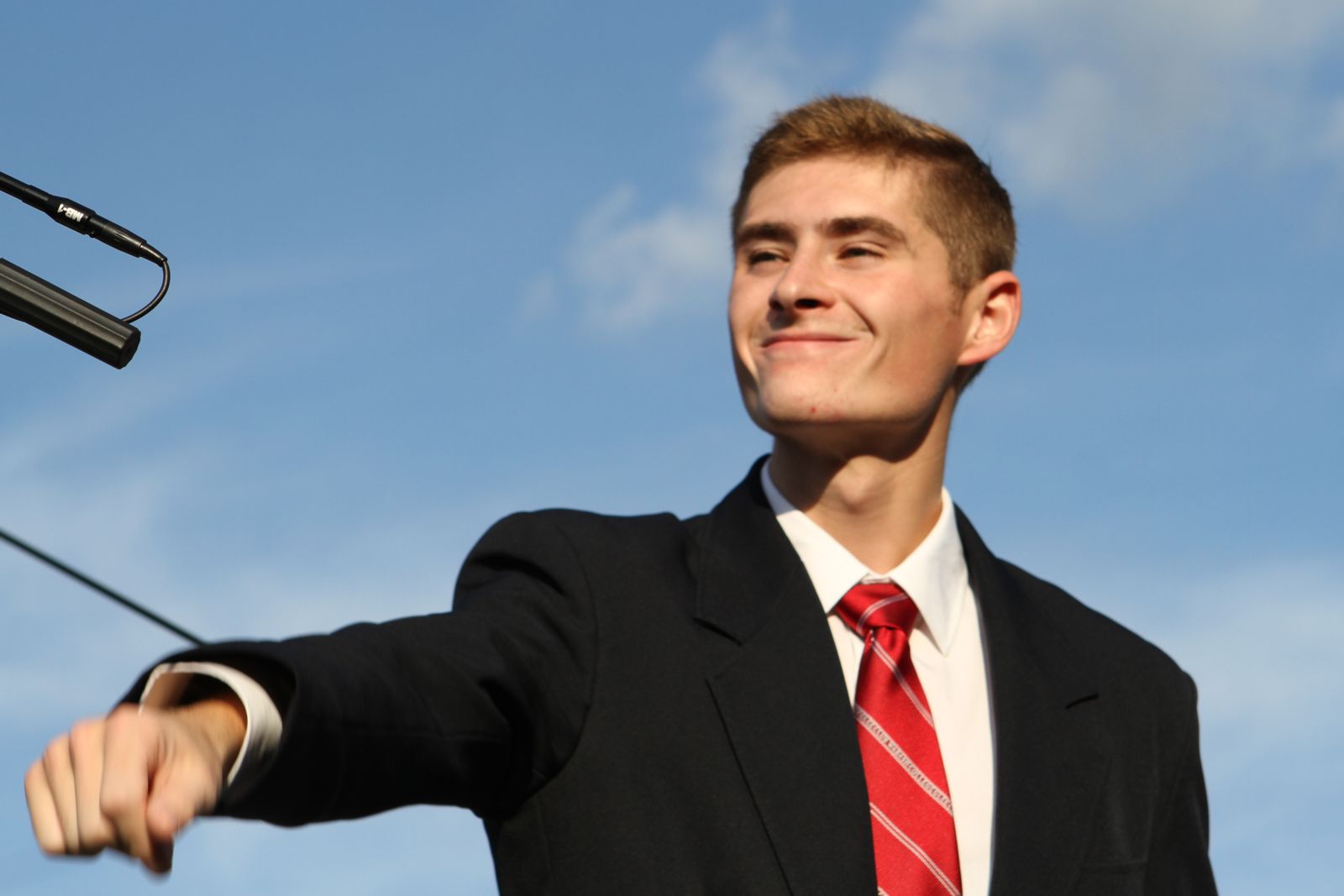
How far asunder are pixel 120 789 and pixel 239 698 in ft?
1.45

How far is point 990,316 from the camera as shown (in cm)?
552

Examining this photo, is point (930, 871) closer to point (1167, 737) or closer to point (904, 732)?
point (904, 732)

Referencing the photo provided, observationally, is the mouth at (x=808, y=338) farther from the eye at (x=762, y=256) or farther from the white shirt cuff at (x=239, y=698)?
the white shirt cuff at (x=239, y=698)

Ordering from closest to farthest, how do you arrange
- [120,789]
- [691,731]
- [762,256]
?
[120,789]
[691,731]
[762,256]

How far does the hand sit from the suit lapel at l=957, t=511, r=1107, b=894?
7.41 feet

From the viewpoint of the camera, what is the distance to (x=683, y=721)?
14.2 feet

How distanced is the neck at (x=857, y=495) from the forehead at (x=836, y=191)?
625mm

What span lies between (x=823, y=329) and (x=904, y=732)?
1057mm

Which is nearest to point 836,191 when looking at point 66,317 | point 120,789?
point 66,317

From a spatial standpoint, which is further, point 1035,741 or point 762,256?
point 762,256

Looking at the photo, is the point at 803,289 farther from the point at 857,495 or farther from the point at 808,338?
the point at 857,495

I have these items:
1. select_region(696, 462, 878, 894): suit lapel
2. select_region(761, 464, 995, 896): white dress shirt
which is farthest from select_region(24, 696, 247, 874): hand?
select_region(761, 464, 995, 896): white dress shirt

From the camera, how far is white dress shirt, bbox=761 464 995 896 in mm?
4617

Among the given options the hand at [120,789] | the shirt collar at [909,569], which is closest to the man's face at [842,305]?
the shirt collar at [909,569]
